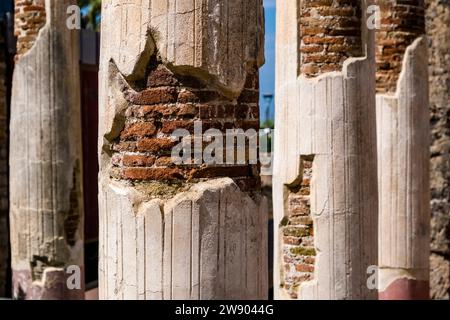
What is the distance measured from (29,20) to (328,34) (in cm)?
320

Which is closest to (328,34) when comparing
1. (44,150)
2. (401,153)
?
(401,153)

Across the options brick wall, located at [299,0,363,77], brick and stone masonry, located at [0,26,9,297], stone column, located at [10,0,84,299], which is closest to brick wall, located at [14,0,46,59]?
stone column, located at [10,0,84,299]

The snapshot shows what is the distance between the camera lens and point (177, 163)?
3.00 meters

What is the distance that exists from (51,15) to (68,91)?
727 millimetres

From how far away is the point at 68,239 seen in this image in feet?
24.7

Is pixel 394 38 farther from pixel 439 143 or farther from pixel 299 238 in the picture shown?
pixel 439 143

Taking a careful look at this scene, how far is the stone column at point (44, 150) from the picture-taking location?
Result: 23.8 ft

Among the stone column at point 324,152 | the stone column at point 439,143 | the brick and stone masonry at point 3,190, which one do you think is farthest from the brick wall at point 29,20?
the stone column at point 439,143

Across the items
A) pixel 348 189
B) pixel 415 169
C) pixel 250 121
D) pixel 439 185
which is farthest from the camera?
pixel 439 185

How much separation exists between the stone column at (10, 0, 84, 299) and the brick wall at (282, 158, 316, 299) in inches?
101

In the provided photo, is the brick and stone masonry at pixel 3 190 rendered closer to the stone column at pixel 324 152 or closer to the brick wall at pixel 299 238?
the stone column at pixel 324 152
